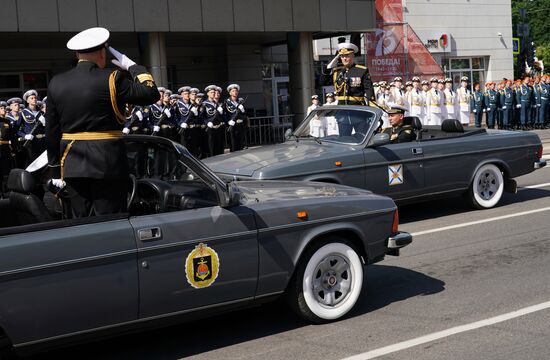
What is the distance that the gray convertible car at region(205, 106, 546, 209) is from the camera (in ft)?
31.1

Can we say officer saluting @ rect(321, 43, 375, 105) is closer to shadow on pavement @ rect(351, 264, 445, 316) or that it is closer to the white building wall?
shadow on pavement @ rect(351, 264, 445, 316)

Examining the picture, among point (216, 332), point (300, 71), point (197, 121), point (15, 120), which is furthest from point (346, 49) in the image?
point (300, 71)

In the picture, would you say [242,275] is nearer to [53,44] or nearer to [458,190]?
[458,190]

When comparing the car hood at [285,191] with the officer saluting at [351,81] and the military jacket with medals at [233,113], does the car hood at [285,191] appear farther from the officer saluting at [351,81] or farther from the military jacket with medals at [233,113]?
the military jacket with medals at [233,113]

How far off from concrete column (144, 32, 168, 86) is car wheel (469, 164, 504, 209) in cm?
1294

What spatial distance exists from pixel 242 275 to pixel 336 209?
3.16 ft

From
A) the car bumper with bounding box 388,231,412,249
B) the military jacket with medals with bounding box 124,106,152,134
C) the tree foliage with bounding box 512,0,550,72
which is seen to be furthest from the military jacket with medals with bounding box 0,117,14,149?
the tree foliage with bounding box 512,0,550,72

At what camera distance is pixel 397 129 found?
10.8m

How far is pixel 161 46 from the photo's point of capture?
73.4 feet

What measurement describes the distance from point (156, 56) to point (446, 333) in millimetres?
17851

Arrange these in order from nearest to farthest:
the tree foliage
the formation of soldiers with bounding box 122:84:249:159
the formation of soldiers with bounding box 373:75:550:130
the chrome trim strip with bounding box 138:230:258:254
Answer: the chrome trim strip with bounding box 138:230:258:254 → the formation of soldiers with bounding box 122:84:249:159 → the formation of soldiers with bounding box 373:75:550:130 → the tree foliage

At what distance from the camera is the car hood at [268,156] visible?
9.25 meters

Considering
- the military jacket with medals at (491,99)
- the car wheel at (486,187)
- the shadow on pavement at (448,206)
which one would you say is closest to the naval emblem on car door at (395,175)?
the shadow on pavement at (448,206)

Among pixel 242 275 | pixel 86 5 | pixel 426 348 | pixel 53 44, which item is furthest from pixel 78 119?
pixel 53 44
